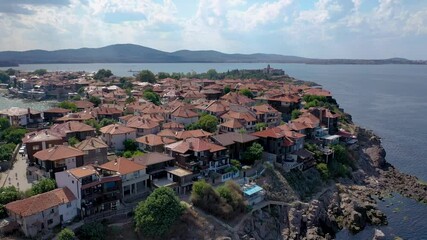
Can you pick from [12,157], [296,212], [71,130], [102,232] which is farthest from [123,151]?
[296,212]

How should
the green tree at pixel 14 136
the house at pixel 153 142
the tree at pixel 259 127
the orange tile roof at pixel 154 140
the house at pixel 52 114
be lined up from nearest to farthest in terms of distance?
the house at pixel 153 142, the orange tile roof at pixel 154 140, the green tree at pixel 14 136, the tree at pixel 259 127, the house at pixel 52 114

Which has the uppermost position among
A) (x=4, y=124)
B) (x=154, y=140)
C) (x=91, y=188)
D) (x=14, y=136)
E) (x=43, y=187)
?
(x=154, y=140)

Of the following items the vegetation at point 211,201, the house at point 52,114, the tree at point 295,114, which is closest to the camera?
the vegetation at point 211,201

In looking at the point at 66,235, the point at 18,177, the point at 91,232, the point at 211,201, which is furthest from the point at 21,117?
the point at 211,201

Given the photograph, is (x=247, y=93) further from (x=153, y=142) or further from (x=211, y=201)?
(x=211, y=201)

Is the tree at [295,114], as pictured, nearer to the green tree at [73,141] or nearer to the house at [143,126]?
the house at [143,126]

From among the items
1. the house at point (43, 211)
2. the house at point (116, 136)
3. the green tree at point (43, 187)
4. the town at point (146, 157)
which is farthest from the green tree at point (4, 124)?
the house at point (43, 211)
